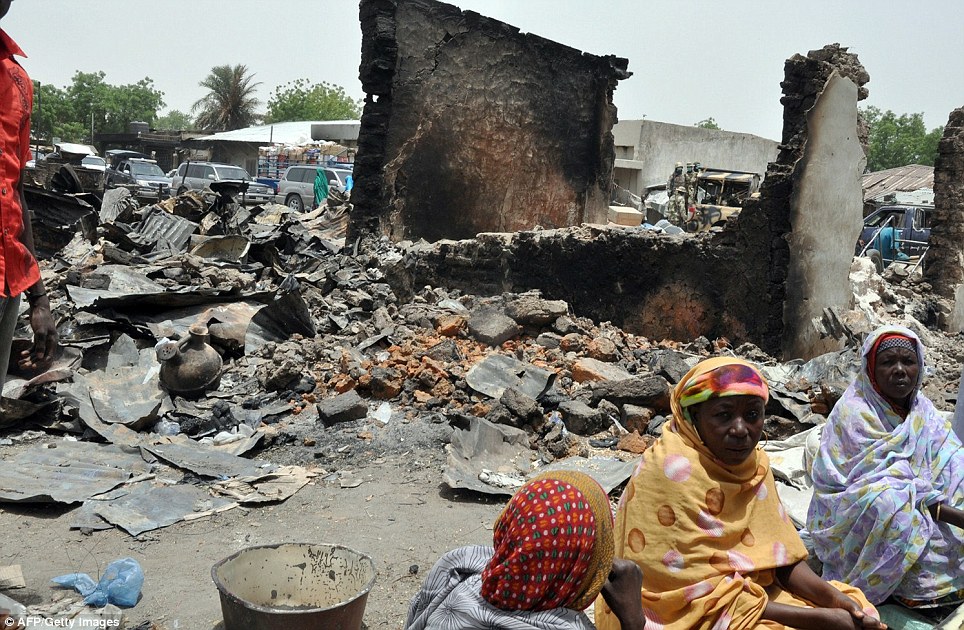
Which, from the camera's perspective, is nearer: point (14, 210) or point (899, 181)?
point (14, 210)

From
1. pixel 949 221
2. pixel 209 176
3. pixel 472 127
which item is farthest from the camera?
pixel 209 176

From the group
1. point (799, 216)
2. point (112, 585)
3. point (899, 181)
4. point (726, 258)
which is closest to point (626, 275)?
point (726, 258)

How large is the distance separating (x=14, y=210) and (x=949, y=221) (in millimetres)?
13591

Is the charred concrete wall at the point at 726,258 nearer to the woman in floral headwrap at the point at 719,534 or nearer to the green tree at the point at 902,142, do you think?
the woman in floral headwrap at the point at 719,534

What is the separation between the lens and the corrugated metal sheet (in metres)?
27.6

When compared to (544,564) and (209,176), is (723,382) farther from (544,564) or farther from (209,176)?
(209,176)

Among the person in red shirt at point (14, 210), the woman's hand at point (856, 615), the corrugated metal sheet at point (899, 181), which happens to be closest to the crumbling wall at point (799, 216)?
the woman's hand at point (856, 615)

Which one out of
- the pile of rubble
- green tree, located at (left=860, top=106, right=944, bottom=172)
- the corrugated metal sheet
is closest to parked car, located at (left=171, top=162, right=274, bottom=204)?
the pile of rubble

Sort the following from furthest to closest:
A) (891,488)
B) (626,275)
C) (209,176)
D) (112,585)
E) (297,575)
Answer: (209,176)
(626,275)
(112,585)
(297,575)
(891,488)

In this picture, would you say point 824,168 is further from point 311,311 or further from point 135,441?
point 135,441

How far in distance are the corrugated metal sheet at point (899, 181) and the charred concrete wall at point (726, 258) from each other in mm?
21524

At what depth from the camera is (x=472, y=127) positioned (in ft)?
37.3

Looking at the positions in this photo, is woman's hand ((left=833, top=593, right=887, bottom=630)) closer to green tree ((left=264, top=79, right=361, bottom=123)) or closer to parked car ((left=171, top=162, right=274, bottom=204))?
parked car ((left=171, top=162, right=274, bottom=204))

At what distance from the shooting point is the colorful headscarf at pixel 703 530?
2260 millimetres
